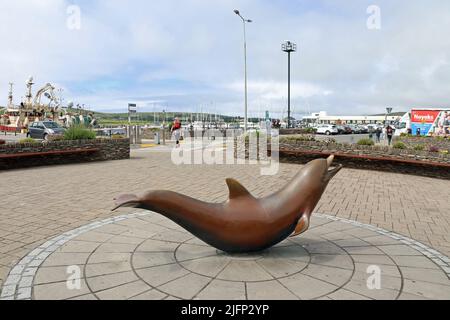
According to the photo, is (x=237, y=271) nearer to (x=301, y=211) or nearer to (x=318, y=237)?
(x=301, y=211)

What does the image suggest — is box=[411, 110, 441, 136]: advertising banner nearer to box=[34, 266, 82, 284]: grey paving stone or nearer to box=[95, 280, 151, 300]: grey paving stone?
box=[95, 280, 151, 300]: grey paving stone

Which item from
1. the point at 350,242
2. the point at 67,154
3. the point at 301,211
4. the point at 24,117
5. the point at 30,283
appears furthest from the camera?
the point at 24,117

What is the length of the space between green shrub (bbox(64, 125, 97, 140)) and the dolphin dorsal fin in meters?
12.5

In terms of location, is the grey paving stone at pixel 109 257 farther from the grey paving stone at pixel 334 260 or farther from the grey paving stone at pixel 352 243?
the grey paving stone at pixel 352 243

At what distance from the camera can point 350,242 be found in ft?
17.1

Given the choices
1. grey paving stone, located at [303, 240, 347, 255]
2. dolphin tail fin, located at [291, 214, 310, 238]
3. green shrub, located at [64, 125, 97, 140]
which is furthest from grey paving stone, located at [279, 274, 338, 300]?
green shrub, located at [64, 125, 97, 140]

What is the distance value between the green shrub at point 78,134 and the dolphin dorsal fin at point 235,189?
12.5 metres

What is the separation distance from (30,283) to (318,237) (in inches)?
155

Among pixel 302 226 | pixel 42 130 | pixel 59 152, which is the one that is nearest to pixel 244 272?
pixel 302 226

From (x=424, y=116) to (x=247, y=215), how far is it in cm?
3188

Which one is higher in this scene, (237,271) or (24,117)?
(24,117)

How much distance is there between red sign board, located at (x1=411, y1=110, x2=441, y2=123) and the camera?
97.3 ft
